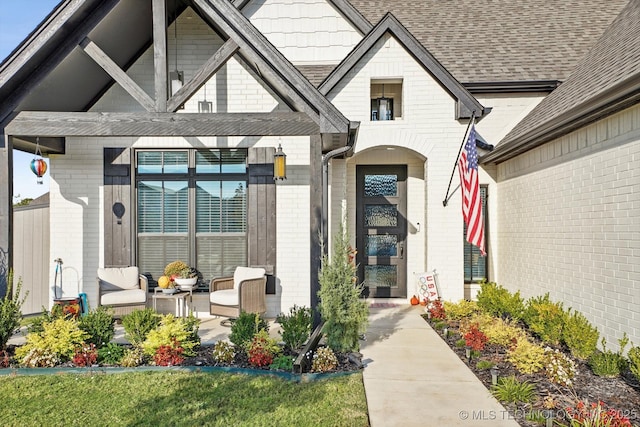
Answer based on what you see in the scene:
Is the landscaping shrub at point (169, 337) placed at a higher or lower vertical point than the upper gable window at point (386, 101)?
lower

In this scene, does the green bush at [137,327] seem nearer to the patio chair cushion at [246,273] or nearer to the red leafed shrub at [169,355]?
the red leafed shrub at [169,355]

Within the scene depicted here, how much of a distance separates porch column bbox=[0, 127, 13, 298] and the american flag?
642cm

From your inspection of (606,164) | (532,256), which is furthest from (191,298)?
(606,164)

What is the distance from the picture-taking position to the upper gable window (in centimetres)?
833

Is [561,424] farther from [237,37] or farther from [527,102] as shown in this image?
[527,102]

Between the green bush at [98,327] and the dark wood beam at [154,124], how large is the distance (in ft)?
7.51

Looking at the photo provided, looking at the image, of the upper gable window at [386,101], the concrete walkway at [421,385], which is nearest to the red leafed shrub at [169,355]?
the concrete walkway at [421,385]

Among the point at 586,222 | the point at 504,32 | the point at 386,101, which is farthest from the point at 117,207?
the point at 504,32

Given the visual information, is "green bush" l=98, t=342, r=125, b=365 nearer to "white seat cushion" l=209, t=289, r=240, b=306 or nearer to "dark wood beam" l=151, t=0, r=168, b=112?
"white seat cushion" l=209, t=289, r=240, b=306

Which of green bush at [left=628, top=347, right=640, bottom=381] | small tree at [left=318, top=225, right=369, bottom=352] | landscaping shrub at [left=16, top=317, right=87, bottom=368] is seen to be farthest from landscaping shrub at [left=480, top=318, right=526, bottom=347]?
landscaping shrub at [left=16, top=317, right=87, bottom=368]

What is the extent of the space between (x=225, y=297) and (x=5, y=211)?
122 inches

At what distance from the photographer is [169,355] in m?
4.52

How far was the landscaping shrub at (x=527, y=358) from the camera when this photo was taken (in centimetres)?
419

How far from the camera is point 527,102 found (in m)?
8.32
